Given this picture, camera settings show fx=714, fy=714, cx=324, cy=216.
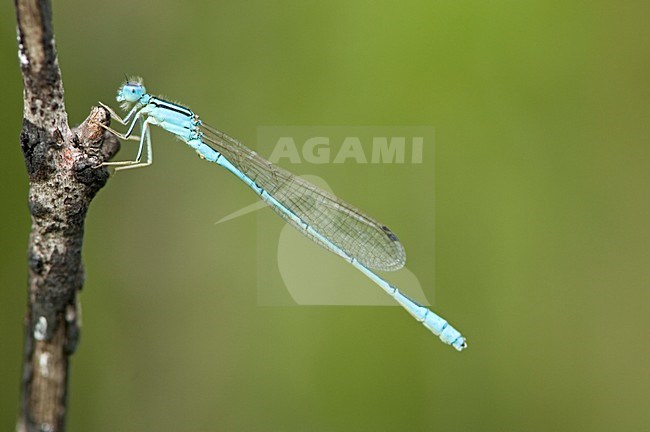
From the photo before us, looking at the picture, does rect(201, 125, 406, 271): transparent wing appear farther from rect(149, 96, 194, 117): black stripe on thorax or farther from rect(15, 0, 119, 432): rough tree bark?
rect(15, 0, 119, 432): rough tree bark

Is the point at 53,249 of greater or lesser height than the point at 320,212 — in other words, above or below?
below

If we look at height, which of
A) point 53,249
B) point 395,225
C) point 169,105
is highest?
point 169,105

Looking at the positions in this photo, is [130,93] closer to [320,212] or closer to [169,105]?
[169,105]

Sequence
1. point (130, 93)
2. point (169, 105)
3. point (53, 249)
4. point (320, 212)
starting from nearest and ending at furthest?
point (53, 249), point (130, 93), point (169, 105), point (320, 212)

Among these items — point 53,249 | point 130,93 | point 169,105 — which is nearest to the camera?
point 53,249

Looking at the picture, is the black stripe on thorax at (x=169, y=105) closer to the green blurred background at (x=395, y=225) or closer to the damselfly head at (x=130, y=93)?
the damselfly head at (x=130, y=93)

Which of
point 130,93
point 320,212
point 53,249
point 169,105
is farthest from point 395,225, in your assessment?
point 53,249

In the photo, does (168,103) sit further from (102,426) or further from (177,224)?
(102,426)
